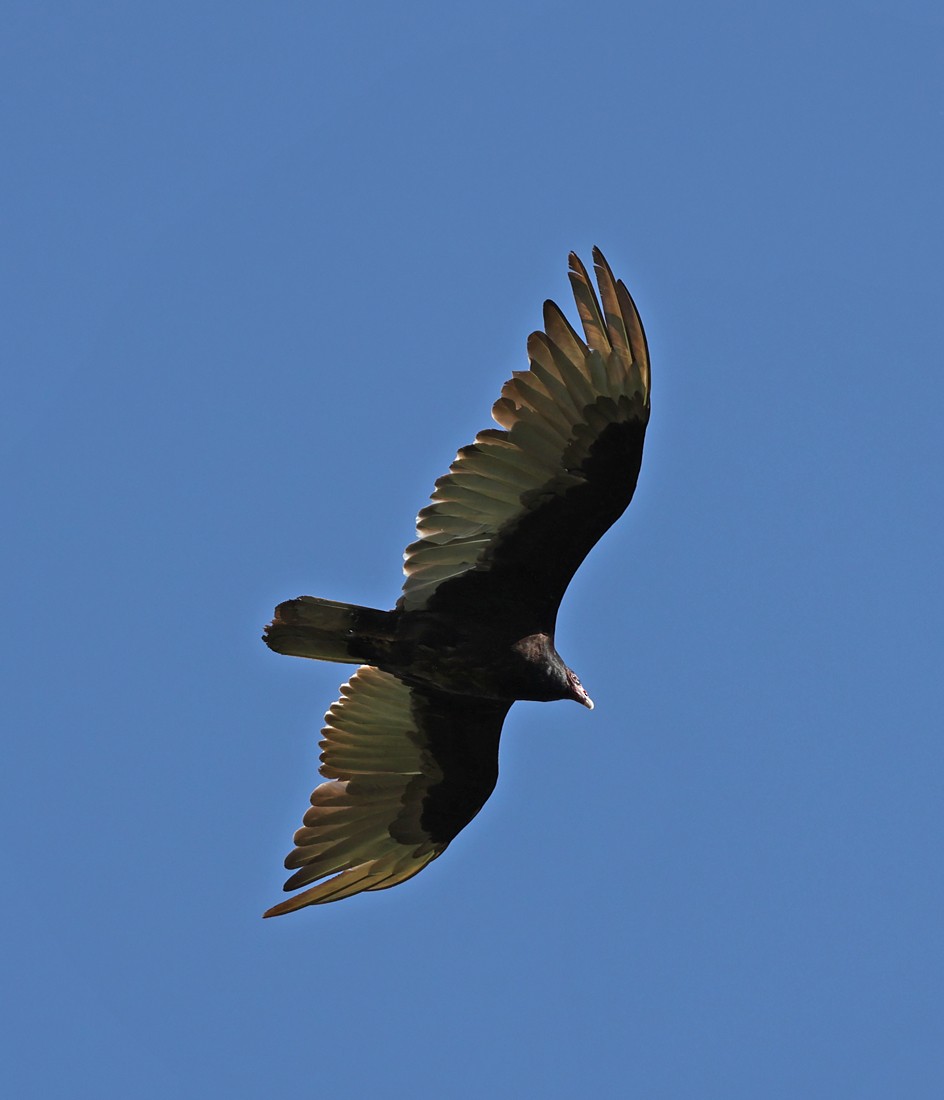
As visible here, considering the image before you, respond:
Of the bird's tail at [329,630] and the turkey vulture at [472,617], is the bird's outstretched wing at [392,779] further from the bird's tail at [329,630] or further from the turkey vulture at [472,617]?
the bird's tail at [329,630]

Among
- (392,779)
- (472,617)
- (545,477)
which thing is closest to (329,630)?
(472,617)

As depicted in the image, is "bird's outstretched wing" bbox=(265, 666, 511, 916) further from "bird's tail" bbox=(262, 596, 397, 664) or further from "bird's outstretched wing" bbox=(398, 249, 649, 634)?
"bird's outstretched wing" bbox=(398, 249, 649, 634)

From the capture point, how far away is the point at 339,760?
11094 millimetres

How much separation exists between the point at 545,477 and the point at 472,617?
0.94m

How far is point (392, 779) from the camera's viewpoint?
11.1m

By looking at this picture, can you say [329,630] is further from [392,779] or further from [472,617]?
[392,779]

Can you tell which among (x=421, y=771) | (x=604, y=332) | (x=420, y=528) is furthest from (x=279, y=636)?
(x=604, y=332)

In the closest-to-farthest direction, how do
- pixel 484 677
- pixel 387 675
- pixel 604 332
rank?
pixel 604 332 < pixel 484 677 < pixel 387 675

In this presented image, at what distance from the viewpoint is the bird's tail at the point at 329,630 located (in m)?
9.83

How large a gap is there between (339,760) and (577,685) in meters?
1.76

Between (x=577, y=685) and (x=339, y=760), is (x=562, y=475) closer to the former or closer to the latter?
(x=577, y=685)

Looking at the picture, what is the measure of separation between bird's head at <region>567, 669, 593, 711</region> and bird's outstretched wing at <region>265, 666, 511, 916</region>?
77 centimetres

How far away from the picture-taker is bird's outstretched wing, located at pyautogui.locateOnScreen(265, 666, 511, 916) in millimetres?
10945

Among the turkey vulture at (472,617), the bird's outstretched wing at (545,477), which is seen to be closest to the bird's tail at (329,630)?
the turkey vulture at (472,617)
